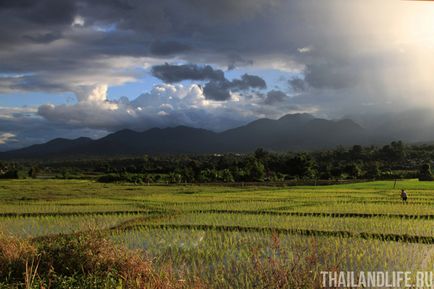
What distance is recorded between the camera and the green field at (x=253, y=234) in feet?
22.7

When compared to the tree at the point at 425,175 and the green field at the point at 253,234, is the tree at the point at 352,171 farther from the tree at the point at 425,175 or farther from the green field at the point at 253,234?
the green field at the point at 253,234

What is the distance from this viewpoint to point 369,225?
12.2 metres

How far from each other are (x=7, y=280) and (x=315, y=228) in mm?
7735

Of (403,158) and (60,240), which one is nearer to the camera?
(60,240)

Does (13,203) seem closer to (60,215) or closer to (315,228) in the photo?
(60,215)

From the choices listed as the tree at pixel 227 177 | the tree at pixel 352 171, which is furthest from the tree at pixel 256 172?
the tree at pixel 352 171

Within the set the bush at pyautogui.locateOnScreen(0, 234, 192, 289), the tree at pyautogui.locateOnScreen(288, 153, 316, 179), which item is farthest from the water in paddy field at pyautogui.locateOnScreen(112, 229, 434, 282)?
the tree at pyautogui.locateOnScreen(288, 153, 316, 179)

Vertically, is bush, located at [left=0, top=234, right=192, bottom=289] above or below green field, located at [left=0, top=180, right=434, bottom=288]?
above

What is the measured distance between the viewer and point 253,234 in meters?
11.1

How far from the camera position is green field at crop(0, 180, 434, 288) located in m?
6.93

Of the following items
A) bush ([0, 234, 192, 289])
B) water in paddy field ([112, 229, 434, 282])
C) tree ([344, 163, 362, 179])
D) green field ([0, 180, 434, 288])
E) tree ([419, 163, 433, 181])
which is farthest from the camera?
tree ([344, 163, 362, 179])

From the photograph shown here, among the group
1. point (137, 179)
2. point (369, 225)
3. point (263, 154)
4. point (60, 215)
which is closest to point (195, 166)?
point (137, 179)

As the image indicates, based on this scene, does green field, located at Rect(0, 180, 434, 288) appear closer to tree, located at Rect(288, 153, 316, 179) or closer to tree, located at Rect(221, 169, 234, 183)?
tree, located at Rect(221, 169, 234, 183)

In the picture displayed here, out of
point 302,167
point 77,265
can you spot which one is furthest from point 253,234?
point 302,167
